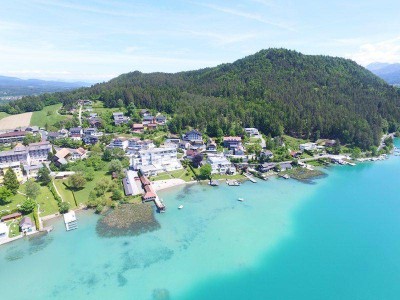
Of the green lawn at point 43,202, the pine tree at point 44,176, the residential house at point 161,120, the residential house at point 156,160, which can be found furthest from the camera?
the residential house at point 161,120

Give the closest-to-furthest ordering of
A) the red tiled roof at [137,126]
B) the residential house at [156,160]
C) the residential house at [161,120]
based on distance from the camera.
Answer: the residential house at [156,160] → the red tiled roof at [137,126] → the residential house at [161,120]

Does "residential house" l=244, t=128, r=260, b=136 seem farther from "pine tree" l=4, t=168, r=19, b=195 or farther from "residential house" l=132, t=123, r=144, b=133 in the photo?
"pine tree" l=4, t=168, r=19, b=195

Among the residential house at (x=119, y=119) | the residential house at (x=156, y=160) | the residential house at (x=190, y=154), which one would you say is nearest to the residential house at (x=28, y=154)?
the residential house at (x=156, y=160)

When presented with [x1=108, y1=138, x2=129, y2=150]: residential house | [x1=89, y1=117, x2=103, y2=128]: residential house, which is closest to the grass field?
[x1=89, y1=117, x2=103, y2=128]: residential house

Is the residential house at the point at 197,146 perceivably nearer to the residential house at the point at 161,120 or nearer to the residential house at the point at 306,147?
the residential house at the point at 161,120

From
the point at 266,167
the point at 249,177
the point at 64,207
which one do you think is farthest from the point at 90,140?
the point at 266,167

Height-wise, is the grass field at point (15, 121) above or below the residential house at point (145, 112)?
below
